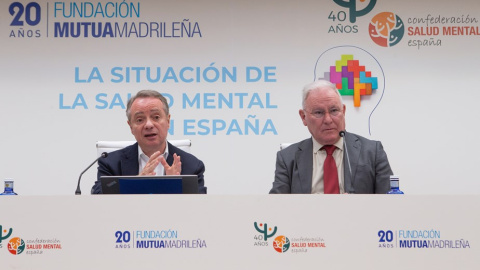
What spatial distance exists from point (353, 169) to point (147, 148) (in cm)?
116

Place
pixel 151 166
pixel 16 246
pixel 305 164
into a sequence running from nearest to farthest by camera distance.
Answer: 1. pixel 16 246
2. pixel 151 166
3. pixel 305 164

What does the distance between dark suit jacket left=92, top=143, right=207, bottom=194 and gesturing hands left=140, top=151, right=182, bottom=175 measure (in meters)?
0.13

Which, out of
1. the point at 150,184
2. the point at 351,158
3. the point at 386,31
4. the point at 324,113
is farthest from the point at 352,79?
the point at 150,184

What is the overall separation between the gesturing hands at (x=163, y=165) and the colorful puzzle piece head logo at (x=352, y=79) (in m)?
2.04

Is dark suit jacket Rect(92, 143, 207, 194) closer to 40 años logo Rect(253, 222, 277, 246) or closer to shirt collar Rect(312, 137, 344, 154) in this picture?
shirt collar Rect(312, 137, 344, 154)

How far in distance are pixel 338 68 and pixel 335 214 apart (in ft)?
9.92

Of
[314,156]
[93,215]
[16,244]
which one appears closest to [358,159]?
[314,156]

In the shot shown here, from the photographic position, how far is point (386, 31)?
5.23 meters

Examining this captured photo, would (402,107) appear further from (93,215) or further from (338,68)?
(93,215)

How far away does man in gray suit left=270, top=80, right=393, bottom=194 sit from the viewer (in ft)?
11.3

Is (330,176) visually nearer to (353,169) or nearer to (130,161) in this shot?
(353,169)

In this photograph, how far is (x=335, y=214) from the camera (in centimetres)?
229

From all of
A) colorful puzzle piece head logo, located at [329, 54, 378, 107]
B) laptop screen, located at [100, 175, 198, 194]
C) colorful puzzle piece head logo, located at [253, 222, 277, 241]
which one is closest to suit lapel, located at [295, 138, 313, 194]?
laptop screen, located at [100, 175, 198, 194]

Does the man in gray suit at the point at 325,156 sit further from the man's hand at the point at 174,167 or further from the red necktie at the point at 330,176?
the man's hand at the point at 174,167
